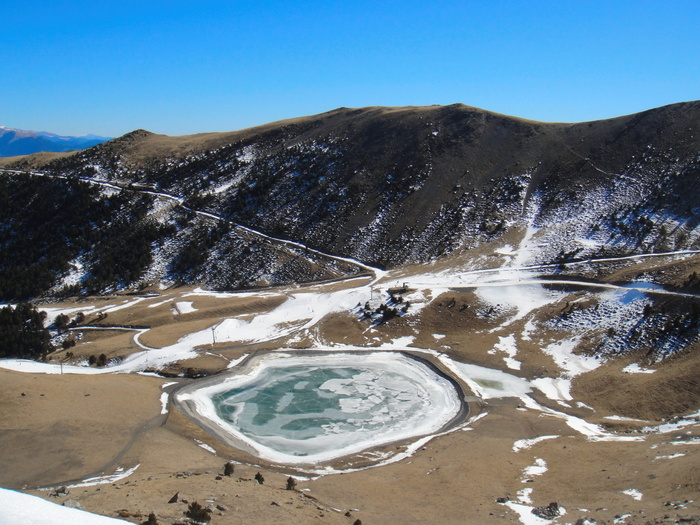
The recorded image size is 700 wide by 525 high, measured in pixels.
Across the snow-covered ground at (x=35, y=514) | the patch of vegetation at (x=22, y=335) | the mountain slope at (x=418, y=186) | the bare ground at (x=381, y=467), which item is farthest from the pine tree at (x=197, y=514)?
the mountain slope at (x=418, y=186)

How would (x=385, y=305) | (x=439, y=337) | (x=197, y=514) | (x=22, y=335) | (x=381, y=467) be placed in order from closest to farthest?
1. (x=197, y=514)
2. (x=381, y=467)
3. (x=439, y=337)
4. (x=22, y=335)
5. (x=385, y=305)

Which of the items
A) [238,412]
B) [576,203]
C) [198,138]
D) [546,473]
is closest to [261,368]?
[238,412]

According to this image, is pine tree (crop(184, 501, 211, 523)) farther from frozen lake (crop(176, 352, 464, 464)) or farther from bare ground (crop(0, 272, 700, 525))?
frozen lake (crop(176, 352, 464, 464))

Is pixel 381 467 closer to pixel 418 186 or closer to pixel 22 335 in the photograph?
pixel 22 335

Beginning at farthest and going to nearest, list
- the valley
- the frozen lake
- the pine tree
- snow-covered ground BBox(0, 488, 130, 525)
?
the frozen lake → the valley → the pine tree → snow-covered ground BBox(0, 488, 130, 525)

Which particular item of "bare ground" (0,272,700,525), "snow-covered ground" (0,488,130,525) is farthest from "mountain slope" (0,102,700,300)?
"snow-covered ground" (0,488,130,525)

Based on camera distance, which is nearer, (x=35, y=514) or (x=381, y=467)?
(x=35, y=514)

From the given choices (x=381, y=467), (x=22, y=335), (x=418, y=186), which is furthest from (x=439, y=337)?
(x=418, y=186)

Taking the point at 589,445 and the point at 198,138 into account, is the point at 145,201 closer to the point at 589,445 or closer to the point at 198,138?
the point at 198,138

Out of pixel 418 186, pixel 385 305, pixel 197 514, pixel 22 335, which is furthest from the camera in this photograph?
pixel 418 186

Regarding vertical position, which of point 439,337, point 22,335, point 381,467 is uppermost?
point 22,335
